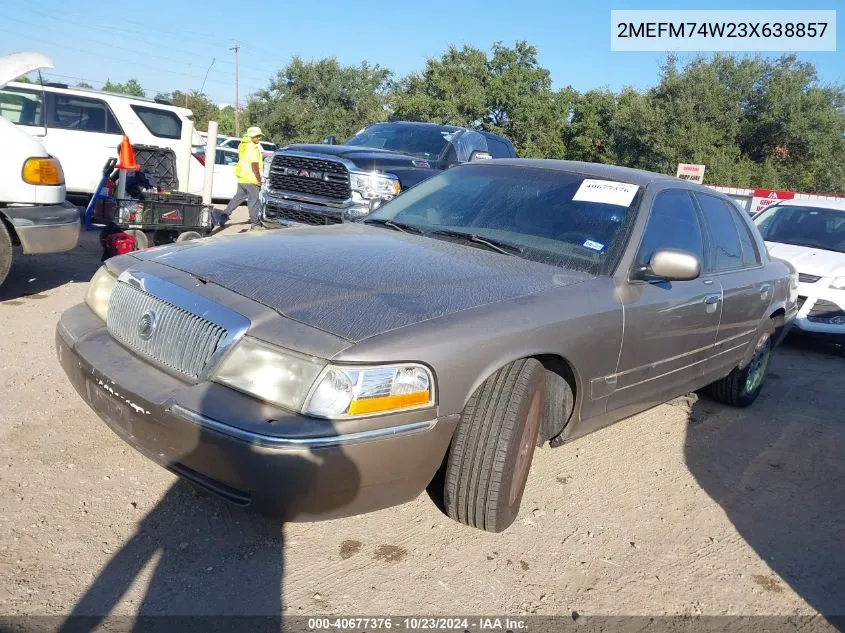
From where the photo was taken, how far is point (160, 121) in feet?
35.8

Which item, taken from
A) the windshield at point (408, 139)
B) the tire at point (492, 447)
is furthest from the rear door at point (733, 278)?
the windshield at point (408, 139)

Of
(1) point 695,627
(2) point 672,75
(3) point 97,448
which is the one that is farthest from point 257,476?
(2) point 672,75

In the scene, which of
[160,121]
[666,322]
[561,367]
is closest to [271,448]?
[561,367]

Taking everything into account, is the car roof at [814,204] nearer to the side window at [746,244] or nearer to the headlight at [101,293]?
the side window at [746,244]

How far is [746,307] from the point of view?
15.0 ft

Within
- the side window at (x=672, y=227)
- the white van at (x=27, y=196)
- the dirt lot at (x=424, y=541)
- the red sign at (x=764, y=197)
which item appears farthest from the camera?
the red sign at (x=764, y=197)

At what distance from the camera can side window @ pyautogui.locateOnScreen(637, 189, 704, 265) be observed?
3656 millimetres

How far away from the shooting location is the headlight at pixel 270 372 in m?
2.35

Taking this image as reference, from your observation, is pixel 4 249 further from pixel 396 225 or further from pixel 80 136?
pixel 80 136

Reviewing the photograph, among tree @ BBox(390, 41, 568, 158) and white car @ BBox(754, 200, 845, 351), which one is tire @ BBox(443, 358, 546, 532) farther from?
tree @ BBox(390, 41, 568, 158)

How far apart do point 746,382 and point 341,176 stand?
4580 mm

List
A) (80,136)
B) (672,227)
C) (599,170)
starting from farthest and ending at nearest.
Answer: (80,136) → (599,170) → (672,227)

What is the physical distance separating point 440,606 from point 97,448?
188 centimetres

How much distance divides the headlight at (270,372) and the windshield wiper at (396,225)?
162cm
